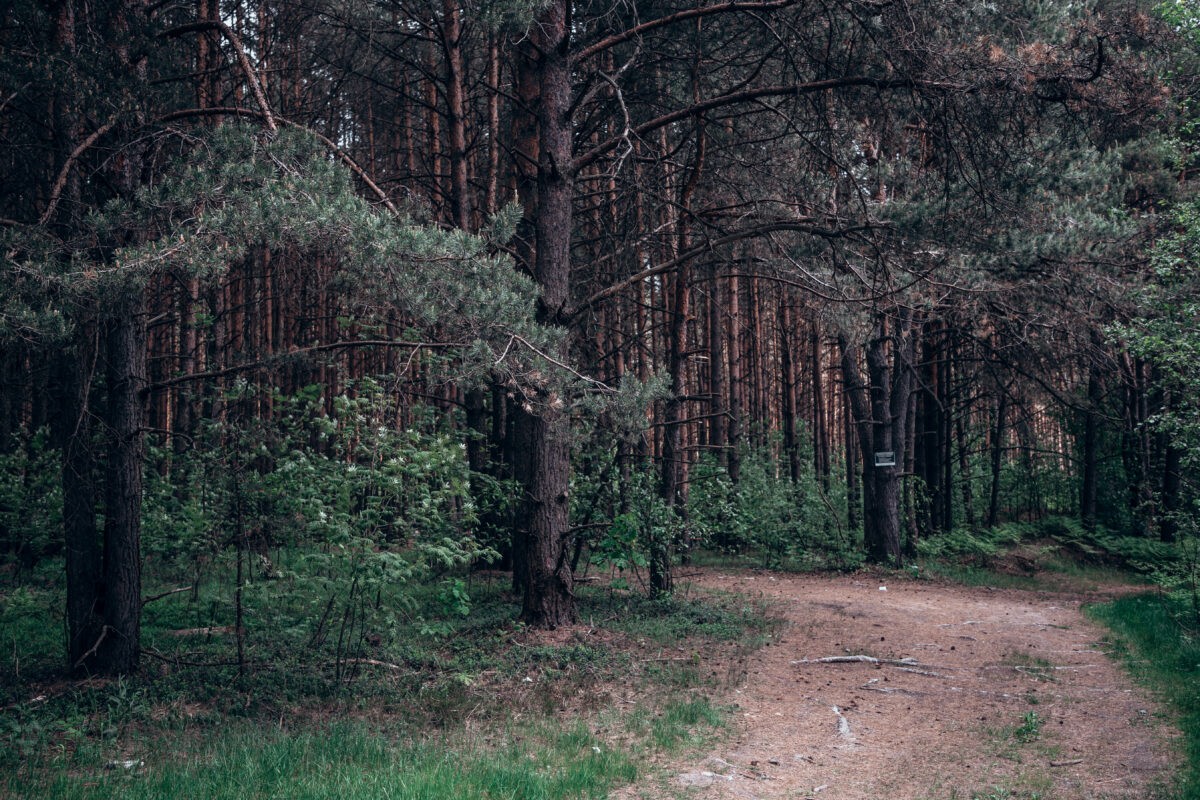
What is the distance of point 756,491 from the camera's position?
59.2 feet

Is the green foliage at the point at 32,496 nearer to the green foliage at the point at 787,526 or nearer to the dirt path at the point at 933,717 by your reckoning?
the dirt path at the point at 933,717

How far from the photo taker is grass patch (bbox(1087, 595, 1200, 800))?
5992 millimetres

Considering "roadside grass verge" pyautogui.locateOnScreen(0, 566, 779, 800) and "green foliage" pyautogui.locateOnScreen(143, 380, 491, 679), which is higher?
"green foliage" pyautogui.locateOnScreen(143, 380, 491, 679)

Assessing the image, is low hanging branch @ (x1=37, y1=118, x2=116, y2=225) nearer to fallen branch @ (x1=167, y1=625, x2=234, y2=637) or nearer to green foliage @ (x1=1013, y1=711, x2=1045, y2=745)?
fallen branch @ (x1=167, y1=625, x2=234, y2=637)

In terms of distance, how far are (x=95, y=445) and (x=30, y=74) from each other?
3.13 m

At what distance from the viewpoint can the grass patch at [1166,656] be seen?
19.7ft

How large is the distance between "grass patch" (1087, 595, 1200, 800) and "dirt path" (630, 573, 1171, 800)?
19 centimetres

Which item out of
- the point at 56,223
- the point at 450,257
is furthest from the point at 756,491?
the point at 56,223

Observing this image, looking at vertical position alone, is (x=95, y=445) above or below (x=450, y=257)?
below

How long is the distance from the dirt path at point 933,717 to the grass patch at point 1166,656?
0.19m

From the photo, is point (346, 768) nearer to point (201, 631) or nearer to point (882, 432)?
point (201, 631)

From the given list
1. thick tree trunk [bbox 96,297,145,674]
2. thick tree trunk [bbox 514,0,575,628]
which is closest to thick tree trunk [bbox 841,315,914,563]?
thick tree trunk [bbox 514,0,575,628]

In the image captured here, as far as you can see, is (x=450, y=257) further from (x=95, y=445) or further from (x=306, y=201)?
(x=95, y=445)

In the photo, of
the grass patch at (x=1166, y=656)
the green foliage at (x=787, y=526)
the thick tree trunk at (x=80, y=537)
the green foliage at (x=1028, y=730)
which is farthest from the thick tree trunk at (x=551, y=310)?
the green foliage at (x=787, y=526)
